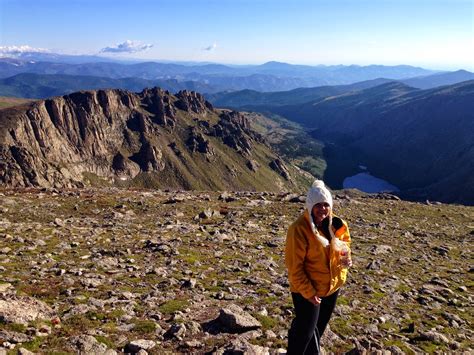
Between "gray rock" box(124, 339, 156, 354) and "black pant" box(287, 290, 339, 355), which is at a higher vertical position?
"black pant" box(287, 290, 339, 355)

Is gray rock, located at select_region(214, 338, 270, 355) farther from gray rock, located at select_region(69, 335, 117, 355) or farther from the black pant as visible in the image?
gray rock, located at select_region(69, 335, 117, 355)

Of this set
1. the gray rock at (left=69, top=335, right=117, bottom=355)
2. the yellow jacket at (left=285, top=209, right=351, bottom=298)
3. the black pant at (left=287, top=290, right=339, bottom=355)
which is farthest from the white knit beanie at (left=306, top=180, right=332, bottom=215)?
the gray rock at (left=69, top=335, right=117, bottom=355)

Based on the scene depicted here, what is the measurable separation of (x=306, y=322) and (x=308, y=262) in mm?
1721

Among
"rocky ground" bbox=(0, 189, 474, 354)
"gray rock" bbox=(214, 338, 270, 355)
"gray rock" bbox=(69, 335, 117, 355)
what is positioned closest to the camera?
Result: "gray rock" bbox=(69, 335, 117, 355)

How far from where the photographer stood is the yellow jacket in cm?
1030

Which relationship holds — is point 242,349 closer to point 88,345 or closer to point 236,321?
point 236,321

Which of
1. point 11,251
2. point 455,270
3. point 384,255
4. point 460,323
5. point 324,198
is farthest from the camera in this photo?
point 384,255

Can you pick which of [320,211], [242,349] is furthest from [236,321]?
[320,211]

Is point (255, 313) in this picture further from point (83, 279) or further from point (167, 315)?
point (83, 279)

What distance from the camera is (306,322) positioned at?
10734 millimetres

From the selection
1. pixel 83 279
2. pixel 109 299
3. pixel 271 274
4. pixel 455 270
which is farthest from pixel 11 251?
pixel 455 270

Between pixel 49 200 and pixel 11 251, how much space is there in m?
21.9

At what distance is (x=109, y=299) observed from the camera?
1573 centimetres

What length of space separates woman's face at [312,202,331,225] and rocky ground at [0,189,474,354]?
5.02m
